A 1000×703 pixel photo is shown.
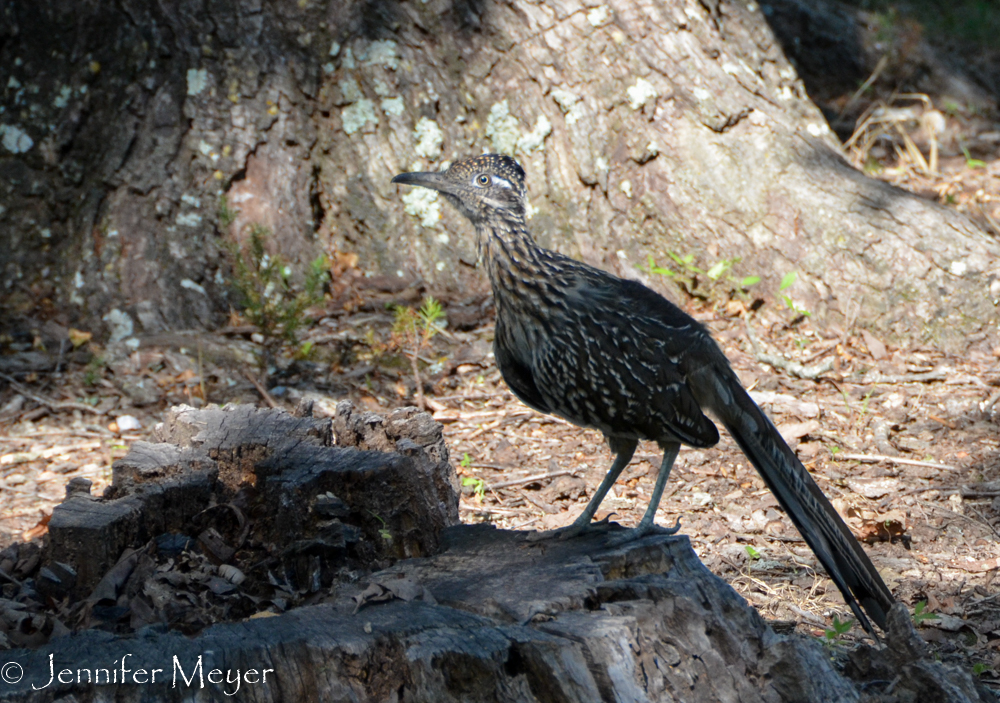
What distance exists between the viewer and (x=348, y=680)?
238 centimetres

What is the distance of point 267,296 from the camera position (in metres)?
5.66

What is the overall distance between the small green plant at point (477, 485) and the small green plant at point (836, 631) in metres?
1.64

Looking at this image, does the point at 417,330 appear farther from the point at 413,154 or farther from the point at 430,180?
the point at 430,180

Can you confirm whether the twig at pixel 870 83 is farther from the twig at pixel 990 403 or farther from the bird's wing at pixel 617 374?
the bird's wing at pixel 617 374

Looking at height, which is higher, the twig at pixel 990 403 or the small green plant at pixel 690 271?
the small green plant at pixel 690 271

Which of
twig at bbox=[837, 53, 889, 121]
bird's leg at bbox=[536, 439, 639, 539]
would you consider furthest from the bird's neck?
twig at bbox=[837, 53, 889, 121]

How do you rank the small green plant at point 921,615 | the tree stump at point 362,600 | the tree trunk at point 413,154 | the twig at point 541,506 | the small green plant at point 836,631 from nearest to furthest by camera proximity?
the tree stump at point 362,600, the small green plant at point 836,631, the small green plant at point 921,615, the twig at point 541,506, the tree trunk at point 413,154

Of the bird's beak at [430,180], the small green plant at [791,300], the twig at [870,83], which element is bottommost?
the small green plant at [791,300]

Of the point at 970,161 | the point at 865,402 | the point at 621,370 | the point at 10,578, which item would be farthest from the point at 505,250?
the point at 970,161

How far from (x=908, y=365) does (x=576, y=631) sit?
3998 mm

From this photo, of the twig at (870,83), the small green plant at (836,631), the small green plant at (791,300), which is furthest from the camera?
the twig at (870,83)

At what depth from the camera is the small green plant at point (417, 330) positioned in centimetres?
534

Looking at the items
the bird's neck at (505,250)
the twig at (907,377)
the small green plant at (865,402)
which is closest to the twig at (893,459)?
the small green plant at (865,402)

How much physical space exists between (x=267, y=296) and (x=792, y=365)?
10.2 feet
